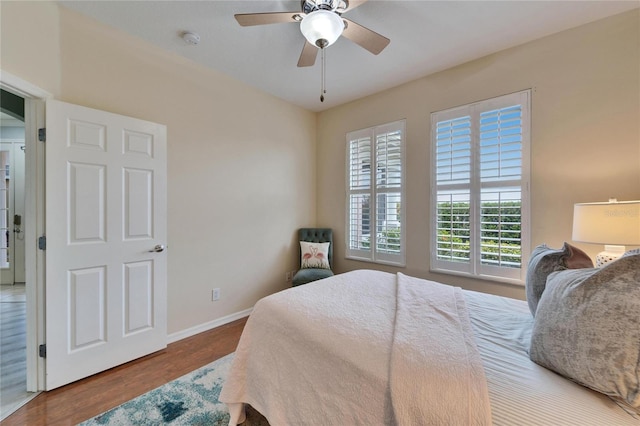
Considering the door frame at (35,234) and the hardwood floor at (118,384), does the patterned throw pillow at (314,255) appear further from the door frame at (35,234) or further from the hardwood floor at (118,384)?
the door frame at (35,234)

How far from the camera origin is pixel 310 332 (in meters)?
1.28

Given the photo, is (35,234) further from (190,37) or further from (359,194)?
(359,194)

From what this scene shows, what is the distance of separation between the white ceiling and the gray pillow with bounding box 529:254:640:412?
2.03 m

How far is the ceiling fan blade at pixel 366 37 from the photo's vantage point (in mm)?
1734

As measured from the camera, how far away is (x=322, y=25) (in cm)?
156

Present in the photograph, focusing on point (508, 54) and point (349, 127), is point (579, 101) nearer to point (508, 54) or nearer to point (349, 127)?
point (508, 54)

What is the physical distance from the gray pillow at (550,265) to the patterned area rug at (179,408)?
1697mm

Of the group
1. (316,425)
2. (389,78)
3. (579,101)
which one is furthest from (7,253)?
(579,101)

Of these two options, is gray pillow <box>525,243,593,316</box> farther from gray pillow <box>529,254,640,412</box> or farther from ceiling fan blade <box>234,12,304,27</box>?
ceiling fan blade <box>234,12,304,27</box>

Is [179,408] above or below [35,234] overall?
below

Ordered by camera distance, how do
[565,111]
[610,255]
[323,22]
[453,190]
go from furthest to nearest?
[453,190], [565,111], [610,255], [323,22]

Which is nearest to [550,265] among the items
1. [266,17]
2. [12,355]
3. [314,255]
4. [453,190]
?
[453,190]

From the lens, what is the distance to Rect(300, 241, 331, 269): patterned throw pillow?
3504 millimetres

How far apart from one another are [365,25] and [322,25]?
0.80m
